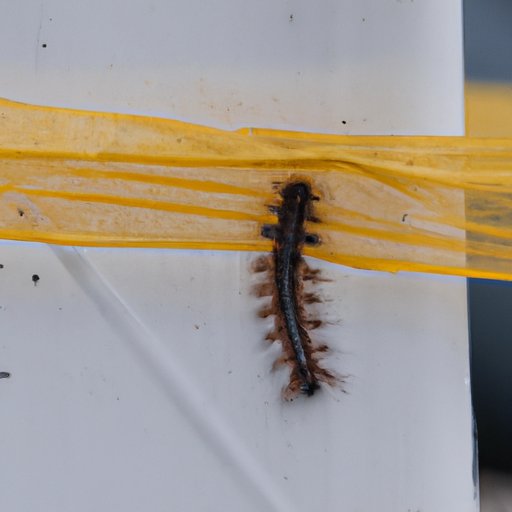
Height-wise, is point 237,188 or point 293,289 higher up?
point 237,188

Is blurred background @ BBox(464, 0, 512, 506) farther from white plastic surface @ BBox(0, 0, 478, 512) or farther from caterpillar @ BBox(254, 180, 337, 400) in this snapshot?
caterpillar @ BBox(254, 180, 337, 400)

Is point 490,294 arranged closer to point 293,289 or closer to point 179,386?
point 293,289

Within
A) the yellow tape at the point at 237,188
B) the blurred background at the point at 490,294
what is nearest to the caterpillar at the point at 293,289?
the yellow tape at the point at 237,188

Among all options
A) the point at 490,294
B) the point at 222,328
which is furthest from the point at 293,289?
the point at 490,294

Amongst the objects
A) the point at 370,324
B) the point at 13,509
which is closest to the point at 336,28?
the point at 370,324

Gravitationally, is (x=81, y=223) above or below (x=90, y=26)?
below

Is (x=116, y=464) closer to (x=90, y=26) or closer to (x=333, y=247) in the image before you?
(x=333, y=247)

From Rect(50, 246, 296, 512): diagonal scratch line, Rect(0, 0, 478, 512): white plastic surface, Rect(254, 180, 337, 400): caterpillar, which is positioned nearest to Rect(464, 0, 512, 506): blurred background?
Rect(0, 0, 478, 512): white plastic surface

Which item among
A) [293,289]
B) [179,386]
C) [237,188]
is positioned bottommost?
[179,386]
